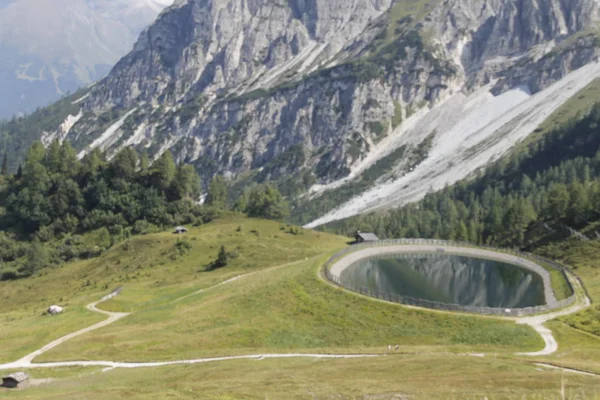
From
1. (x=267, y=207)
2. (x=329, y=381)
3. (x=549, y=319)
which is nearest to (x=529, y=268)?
(x=549, y=319)

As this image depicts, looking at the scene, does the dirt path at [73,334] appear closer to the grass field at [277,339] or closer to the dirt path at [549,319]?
the grass field at [277,339]

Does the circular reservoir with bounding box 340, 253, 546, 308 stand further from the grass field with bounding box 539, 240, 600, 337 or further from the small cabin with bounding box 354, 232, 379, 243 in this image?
the small cabin with bounding box 354, 232, 379, 243

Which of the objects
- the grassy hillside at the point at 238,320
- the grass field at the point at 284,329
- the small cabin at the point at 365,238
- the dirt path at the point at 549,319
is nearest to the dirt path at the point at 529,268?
the dirt path at the point at 549,319

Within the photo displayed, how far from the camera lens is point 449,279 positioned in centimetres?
11238

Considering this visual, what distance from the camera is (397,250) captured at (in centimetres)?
13538

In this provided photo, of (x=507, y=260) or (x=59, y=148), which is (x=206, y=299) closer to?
(x=507, y=260)

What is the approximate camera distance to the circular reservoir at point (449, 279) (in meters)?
94.8

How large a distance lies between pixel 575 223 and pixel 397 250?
47.5 m

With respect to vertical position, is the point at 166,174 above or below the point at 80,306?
above

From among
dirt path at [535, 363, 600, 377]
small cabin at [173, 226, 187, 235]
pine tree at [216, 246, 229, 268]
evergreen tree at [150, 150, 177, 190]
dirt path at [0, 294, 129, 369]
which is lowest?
dirt path at [535, 363, 600, 377]

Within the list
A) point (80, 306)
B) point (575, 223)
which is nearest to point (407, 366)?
point (80, 306)

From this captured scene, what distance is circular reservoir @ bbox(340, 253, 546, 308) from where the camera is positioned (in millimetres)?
94812

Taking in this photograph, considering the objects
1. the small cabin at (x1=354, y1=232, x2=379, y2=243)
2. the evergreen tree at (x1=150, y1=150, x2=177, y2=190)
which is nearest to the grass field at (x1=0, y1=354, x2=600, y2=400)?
the small cabin at (x1=354, y1=232, x2=379, y2=243)

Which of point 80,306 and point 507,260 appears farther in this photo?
point 507,260
